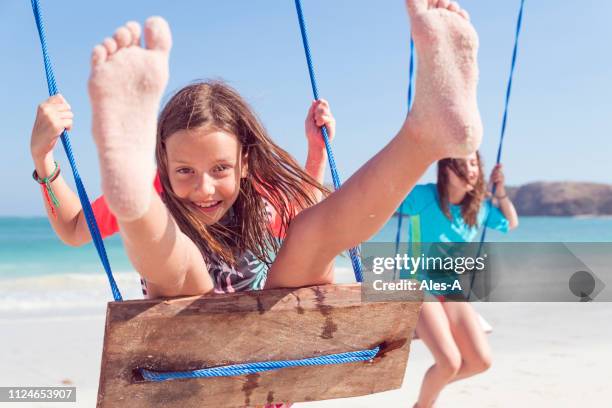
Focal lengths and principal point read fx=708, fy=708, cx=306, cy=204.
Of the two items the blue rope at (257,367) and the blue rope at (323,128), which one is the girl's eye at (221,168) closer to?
the blue rope at (323,128)

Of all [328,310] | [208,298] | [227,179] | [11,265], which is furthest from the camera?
[11,265]

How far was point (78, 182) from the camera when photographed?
54.6 inches

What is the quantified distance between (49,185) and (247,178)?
0.47m

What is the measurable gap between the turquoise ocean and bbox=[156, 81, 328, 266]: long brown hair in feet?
0.82

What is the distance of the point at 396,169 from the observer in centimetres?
117

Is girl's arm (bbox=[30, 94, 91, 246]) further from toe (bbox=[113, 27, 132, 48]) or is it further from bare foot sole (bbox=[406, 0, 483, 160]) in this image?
bare foot sole (bbox=[406, 0, 483, 160])

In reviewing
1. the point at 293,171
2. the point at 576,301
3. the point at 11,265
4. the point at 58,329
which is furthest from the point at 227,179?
the point at 11,265

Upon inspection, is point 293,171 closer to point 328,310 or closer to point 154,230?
point 328,310

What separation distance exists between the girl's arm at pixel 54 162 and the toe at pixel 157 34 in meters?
0.46

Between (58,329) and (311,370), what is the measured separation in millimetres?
3856

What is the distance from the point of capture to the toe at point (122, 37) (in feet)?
3.59

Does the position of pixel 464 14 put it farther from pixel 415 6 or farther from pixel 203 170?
pixel 203 170

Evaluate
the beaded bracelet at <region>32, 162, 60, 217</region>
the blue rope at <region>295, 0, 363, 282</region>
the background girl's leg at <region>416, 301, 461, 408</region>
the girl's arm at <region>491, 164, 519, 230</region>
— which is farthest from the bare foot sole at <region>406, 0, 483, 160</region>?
the girl's arm at <region>491, 164, 519, 230</region>

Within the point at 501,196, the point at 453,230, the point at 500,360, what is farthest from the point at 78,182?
the point at 500,360
